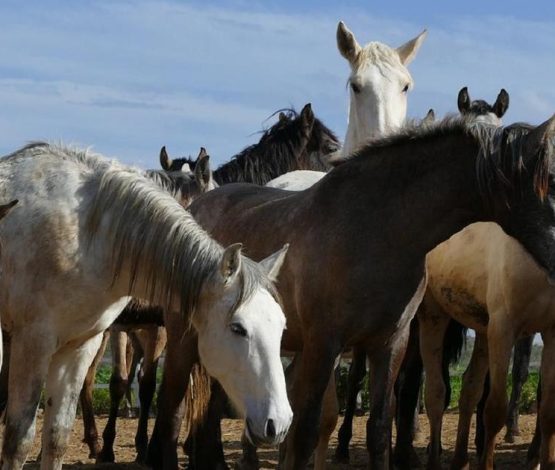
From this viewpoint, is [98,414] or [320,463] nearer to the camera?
[320,463]

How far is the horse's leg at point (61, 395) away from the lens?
7652 millimetres

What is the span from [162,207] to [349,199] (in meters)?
1.14

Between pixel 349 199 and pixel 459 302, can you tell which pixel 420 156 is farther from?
pixel 459 302

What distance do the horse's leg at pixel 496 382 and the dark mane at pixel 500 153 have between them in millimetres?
1931

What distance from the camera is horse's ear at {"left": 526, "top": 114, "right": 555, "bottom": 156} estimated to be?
735 centimetres

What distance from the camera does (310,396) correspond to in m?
7.92

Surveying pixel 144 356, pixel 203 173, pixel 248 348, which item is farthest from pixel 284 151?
pixel 248 348

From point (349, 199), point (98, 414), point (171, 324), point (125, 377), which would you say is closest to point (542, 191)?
point (349, 199)

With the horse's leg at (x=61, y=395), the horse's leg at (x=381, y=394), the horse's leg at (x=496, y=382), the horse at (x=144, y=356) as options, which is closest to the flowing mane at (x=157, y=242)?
the horse's leg at (x=61, y=395)

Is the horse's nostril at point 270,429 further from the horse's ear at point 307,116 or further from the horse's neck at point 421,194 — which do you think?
the horse's ear at point 307,116

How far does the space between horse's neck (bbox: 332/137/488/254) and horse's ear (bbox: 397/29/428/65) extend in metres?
2.52

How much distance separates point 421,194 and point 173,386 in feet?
7.20

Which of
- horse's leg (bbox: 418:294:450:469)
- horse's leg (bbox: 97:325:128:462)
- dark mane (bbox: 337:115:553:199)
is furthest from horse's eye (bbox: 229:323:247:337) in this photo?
horse's leg (bbox: 97:325:128:462)

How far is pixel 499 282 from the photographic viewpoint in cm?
939
